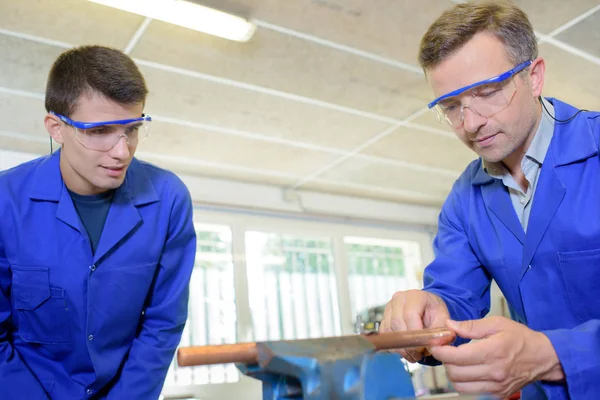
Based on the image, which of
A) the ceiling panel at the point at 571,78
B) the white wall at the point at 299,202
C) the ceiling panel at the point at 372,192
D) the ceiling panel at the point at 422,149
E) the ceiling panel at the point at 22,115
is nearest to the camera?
the ceiling panel at the point at 571,78

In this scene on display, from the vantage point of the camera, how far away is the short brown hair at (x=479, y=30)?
1387 millimetres

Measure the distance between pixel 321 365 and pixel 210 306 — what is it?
13.6 feet

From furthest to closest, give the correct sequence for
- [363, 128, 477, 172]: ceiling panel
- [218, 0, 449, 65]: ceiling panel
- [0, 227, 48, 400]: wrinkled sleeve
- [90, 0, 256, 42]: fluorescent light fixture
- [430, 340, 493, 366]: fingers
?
1. [363, 128, 477, 172]: ceiling panel
2. [218, 0, 449, 65]: ceiling panel
3. [90, 0, 256, 42]: fluorescent light fixture
4. [0, 227, 48, 400]: wrinkled sleeve
5. [430, 340, 493, 366]: fingers

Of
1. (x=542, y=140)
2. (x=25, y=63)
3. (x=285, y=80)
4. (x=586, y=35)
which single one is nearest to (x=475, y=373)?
(x=542, y=140)

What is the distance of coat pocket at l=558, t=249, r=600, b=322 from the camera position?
125 cm

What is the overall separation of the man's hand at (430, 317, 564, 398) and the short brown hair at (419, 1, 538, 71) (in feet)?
2.28

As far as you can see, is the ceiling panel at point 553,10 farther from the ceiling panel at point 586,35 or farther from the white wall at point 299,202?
the white wall at point 299,202

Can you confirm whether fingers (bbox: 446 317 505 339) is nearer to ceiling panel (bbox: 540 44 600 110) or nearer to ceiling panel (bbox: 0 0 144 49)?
ceiling panel (bbox: 0 0 144 49)

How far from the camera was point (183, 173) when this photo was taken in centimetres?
495

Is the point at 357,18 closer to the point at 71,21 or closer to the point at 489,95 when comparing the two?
the point at 71,21

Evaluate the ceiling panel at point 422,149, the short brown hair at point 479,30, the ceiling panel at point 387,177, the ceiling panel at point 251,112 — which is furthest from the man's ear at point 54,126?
the ceiling panel at point 387,177

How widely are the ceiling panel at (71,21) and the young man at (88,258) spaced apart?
45.5 inches

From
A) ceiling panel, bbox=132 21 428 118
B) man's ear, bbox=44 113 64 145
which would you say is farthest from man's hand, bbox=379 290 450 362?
ceiling panel, bbox=132 21 428 118

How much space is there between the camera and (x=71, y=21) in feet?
9.34
